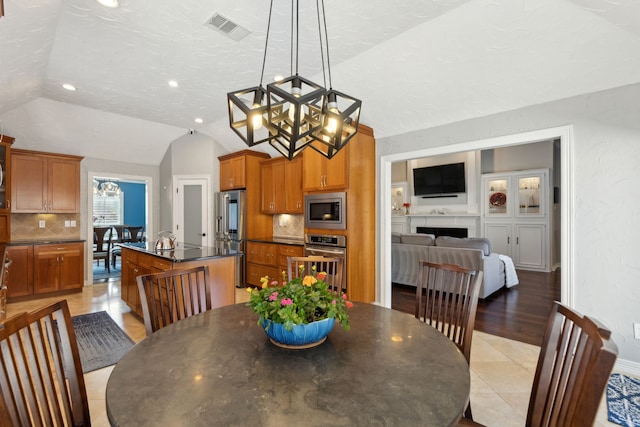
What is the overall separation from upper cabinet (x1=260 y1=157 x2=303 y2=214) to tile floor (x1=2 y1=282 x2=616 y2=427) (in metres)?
2.64

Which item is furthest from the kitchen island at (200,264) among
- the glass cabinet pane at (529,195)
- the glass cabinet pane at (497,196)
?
the glass cabinet pane at (529,195)

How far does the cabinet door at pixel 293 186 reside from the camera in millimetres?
5043

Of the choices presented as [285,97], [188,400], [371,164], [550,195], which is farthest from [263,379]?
[550,195]

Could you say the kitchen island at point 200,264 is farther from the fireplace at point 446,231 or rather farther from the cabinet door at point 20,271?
the fireplace at point 446,231

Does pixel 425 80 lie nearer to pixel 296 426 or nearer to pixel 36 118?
pixel 296 426

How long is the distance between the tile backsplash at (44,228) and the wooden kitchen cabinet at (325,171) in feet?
14.1

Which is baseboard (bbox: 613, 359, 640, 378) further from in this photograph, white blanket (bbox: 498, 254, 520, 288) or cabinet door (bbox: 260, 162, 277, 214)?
cabinet door (bbox: 260, 162, 277, 214)

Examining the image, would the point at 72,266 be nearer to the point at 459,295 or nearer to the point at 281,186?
the point at 281,186

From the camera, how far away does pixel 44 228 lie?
17.0 ft

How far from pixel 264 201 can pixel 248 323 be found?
4254 mm

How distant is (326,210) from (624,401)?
3.19 m

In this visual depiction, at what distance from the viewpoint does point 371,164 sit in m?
4.19

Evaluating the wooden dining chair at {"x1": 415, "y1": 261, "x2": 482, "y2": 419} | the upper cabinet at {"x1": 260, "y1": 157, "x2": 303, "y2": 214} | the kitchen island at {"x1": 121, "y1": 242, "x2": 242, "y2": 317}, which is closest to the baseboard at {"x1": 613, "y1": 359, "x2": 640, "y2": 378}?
the wooden dining chair at {"x1": 415, "y1": 261, "x2": 482, "y2": 419}

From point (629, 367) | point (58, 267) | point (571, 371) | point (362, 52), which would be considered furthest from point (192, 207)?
point (629, 367)
